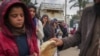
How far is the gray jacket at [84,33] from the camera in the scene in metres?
4.04

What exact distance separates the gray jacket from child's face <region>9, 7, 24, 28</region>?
70cm

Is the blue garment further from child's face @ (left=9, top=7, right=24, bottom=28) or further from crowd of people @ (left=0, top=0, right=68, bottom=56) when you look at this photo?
child's face @ (left=9, top=7, right=24, bottom=28)

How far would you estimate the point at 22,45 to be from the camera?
12.7 ft

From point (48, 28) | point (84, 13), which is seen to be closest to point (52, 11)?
point (48, 28)

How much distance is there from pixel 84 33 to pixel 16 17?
79 cm

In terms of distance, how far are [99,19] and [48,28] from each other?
7.40 meters

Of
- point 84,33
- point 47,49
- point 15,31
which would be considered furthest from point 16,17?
point 84,33

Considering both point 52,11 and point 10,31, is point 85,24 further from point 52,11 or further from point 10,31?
point 52,11

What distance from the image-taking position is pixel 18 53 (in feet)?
12.5

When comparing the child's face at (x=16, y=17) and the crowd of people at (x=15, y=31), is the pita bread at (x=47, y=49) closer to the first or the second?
the crowd of people at (x=15, y=31)

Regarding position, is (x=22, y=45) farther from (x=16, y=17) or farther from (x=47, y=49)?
(x=47, y=49)

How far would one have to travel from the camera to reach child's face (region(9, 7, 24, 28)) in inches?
151

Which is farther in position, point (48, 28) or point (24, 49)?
point (48, 28)

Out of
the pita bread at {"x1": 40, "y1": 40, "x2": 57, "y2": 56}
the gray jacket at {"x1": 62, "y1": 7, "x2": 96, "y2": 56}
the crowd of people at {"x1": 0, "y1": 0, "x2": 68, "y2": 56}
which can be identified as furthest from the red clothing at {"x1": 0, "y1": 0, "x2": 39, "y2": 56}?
the gray jacket at {"x1": 62, "y1": 7, "x2": 96, "y2": 56}
